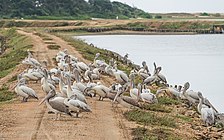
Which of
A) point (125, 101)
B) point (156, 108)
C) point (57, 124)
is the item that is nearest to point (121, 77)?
point (156, 108)

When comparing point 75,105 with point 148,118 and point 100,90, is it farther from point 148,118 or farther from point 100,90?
point 100,90

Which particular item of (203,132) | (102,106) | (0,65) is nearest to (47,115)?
(102,106)

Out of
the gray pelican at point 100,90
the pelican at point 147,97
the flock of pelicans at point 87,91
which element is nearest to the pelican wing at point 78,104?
the flock of pelicans at point 87,91

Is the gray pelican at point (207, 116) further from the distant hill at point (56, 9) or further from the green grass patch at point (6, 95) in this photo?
the distant hill at point (56, 9)

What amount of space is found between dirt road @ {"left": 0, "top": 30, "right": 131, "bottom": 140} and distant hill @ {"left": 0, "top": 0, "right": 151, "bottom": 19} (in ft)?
288

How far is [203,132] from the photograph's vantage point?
1495 centimetres

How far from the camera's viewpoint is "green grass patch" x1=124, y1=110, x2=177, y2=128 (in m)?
14.9

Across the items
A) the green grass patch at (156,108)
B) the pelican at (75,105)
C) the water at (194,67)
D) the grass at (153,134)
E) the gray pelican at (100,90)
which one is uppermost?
the pelican at (75,105)

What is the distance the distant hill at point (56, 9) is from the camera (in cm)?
10531

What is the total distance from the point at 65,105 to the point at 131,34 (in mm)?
76956

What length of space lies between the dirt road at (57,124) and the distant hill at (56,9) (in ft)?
288

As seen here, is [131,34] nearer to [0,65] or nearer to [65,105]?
[0,65]

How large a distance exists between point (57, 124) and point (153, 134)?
2507mm

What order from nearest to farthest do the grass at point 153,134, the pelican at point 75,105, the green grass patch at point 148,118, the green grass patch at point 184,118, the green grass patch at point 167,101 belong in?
the grass at point 153,134 < the pelican at point 75,105 < the green grass patch at point 148,118 < the green grass patch at point 184,118 < the green grass patch at point 167,101
